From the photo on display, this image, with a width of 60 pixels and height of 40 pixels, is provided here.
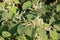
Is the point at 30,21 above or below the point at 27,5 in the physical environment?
below

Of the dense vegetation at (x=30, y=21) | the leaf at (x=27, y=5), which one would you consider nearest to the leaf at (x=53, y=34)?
the dense vegetation at (x=30, y=21)

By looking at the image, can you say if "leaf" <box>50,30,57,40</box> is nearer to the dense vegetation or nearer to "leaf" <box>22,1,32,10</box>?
the dense vegetation

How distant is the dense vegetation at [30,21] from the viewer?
184cm

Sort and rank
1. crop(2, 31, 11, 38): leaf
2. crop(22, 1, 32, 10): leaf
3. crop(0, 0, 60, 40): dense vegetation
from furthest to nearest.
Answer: crop(22, 1, 32, 10): leaf < crop(2, 31, 11, 38): leaf < crop(0, 0, 60, 40): dense vegetation

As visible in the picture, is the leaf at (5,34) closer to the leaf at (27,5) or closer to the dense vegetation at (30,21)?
the dense vegetation at (30,21)

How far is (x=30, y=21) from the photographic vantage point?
74.3 inches

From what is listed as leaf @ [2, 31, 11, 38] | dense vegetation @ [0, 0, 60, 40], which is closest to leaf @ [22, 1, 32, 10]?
dense vegetation @ [0, 0, 60, 40]

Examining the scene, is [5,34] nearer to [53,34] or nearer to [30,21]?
[30,21]

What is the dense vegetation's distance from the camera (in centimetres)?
184

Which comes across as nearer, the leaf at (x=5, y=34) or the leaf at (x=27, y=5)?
the leaf at (x=5, y=34)

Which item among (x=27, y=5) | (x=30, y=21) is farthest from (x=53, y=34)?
(x=27, y=5)

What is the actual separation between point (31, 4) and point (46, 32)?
1.20ft

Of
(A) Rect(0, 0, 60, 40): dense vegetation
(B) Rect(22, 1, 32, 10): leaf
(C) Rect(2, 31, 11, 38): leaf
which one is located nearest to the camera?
(A) Rect(0, 0, 60, 40): dense vegetation

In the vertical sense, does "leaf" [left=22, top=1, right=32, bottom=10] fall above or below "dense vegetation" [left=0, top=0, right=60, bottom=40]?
above
